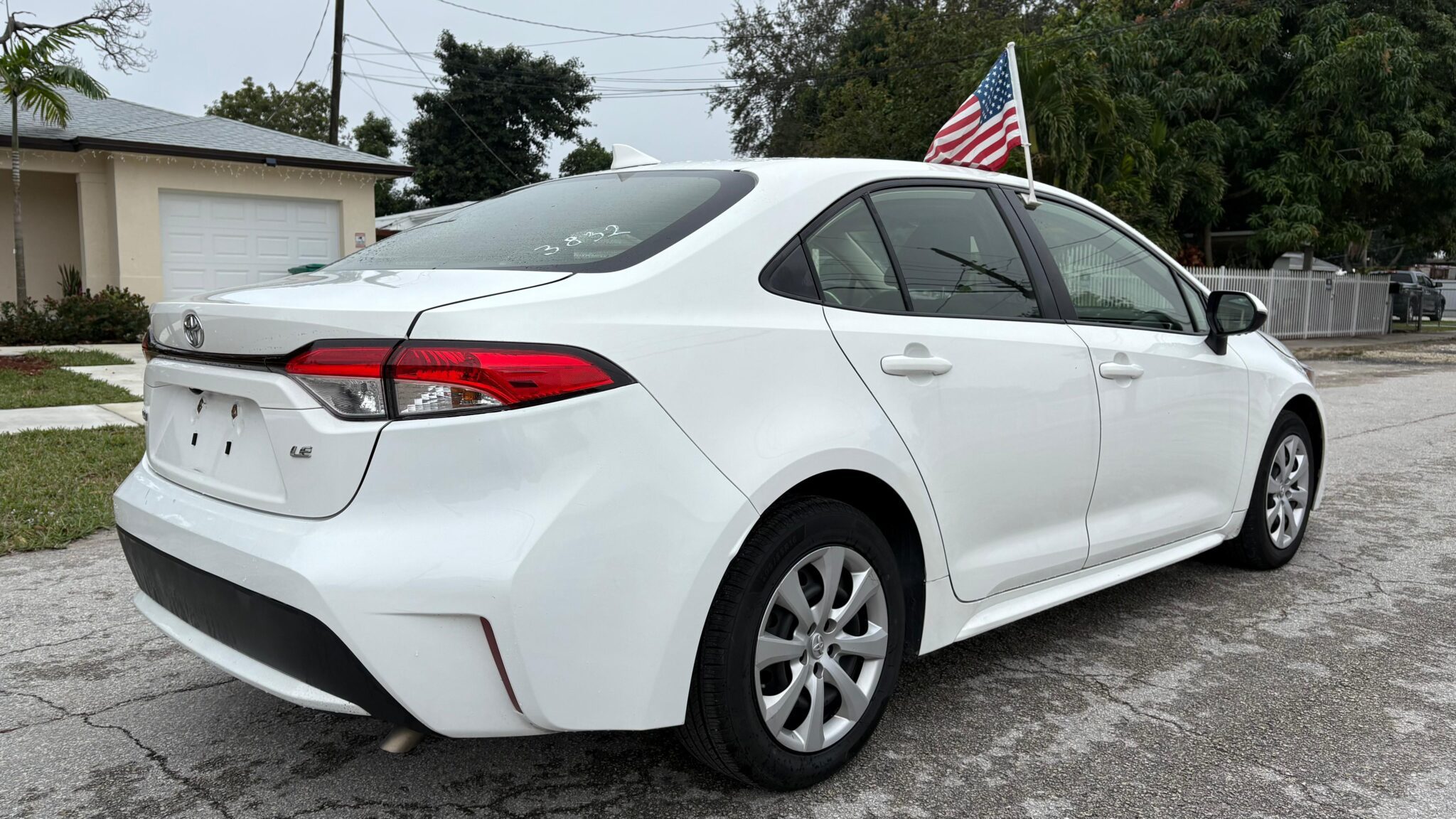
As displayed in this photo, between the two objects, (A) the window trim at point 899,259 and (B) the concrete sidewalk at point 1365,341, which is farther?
(B) the concrete sidewalk at point 1365,341

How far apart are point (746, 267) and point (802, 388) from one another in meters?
0.33

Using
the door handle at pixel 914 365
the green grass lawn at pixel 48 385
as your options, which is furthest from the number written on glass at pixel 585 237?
the green grass lawn at pixel 48 385

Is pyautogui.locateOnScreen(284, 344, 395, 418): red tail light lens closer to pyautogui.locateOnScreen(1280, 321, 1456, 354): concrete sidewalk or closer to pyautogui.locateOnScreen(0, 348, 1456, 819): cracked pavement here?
pyautogui.locateOnScreen(0, 348, 1456, 819): cracked pavement

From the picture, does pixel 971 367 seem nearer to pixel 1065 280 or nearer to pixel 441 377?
pixel 1065 280

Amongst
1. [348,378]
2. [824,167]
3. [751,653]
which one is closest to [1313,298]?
[824,167]

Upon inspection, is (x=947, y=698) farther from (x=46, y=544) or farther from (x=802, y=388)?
(x=46, y=544)

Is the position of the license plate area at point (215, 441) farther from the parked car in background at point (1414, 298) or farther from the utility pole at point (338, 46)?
the parked car in background at point (1414, 298)

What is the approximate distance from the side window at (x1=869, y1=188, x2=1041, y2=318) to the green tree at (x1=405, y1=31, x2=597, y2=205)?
3606cm

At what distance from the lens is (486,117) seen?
37938 millimetres

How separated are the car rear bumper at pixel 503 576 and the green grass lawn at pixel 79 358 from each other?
452 inches

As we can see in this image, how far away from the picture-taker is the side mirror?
4.15 meters

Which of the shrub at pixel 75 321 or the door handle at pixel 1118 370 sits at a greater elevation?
the door handle at pixel 1118 370

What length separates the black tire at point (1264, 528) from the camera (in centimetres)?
449

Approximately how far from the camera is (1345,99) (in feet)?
68.5
